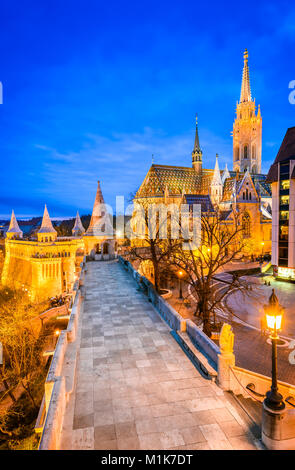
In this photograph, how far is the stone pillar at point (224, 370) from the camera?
23.9 feet

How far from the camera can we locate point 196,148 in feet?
228

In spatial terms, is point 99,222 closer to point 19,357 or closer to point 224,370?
point 19,357

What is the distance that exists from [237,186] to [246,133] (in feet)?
109

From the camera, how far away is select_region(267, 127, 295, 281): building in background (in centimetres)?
2969

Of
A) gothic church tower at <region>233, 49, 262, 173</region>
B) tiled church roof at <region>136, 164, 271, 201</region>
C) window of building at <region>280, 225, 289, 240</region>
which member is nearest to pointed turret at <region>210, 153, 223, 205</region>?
tiled church roof at <region>136, 164, 271, 201</region>

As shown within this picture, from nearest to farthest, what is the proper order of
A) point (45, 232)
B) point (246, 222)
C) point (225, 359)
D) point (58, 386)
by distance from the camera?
point (58, 386)
point (225, 359)
point (246, 222)
point (45, 232)

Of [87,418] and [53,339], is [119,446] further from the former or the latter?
[53,339]

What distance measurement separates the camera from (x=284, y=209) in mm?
30625

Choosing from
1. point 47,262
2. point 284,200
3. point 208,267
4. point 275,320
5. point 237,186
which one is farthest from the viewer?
point 47,262

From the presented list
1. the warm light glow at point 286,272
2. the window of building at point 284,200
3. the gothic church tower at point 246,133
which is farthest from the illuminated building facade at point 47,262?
the gothic church tower at point 246,133

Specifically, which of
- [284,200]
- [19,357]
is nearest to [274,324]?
[19,357]

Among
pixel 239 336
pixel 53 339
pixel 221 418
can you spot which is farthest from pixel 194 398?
pixel 53 339

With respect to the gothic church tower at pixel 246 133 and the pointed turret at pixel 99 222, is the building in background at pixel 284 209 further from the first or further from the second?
the gothic church tower at pixel 246 133
